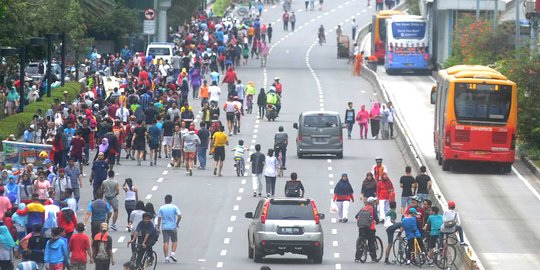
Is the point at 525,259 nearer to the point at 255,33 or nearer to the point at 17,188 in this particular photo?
the point at 17,188

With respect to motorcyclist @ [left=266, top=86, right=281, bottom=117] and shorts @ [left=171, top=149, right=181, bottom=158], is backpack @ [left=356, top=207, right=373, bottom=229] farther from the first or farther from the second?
motorcyclist @ [left=266, top=86, right=281, bottom=117]

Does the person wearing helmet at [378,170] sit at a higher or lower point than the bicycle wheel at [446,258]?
higher

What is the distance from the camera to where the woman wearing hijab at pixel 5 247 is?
93.9 feet

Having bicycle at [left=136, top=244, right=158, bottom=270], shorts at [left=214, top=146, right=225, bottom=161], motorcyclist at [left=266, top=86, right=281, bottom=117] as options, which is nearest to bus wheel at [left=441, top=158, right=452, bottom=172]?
shorts at [left=214, top=146, right=225, bottom=161]

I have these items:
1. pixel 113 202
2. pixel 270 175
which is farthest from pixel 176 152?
pixel 113 202

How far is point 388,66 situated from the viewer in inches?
3157

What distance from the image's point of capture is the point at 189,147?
46.2 m

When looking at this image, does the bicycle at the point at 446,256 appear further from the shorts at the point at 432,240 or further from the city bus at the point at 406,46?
the city bus at the point at 406,46

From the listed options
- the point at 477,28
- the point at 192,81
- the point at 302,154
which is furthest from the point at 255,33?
the point at 302,154

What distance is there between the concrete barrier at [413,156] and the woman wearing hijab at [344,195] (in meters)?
2.06

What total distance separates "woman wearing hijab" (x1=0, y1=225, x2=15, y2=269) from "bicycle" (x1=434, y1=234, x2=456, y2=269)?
28.8ft

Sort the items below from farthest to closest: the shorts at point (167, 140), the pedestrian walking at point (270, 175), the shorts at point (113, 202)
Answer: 1. the shorts at point (167, 140)
2. the pedestrian walking at point (270, 175)
3. the shorts at point (113, 202)

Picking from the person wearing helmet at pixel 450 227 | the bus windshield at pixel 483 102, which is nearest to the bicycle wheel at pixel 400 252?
the person wearing helmet at pixel 450 227

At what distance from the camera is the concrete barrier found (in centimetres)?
3131
